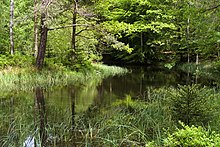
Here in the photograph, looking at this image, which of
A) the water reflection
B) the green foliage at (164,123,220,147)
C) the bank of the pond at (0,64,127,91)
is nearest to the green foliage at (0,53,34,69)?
the bank of the pond at (0,64,127,91)

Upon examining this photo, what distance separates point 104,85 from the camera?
12531 millimetres

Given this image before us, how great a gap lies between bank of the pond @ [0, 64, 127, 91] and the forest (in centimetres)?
4

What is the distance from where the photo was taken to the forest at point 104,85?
4.70m

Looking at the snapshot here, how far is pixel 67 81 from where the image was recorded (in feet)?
40.9

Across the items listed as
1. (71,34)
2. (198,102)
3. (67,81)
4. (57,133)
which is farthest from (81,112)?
(71,34)

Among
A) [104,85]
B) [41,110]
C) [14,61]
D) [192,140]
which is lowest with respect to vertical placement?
[104,85]

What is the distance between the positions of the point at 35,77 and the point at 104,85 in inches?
111

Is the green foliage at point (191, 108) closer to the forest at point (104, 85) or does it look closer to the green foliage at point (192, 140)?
the forest at point (104, 85)

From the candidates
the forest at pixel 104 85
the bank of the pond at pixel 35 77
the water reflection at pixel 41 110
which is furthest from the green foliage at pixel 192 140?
the bank of the pond at pixel 35 77

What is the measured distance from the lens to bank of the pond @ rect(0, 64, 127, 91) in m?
10.3

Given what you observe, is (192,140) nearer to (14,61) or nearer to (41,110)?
(41,110)

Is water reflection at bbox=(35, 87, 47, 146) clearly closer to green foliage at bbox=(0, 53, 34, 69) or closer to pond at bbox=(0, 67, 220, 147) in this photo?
pond at bbox=(0, 67, 220, 147)

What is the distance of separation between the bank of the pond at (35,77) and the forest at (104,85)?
0.04 metres

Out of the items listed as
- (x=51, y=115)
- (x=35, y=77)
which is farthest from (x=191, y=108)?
(x=35, y=77)
